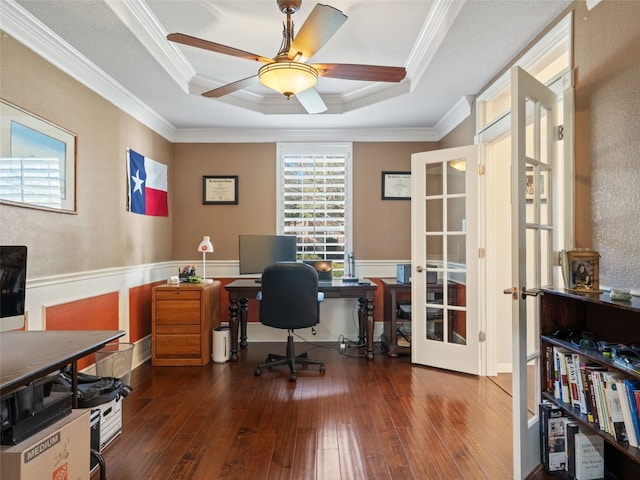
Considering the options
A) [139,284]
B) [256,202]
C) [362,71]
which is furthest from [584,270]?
[139,284]

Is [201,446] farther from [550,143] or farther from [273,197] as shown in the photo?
[273,197]

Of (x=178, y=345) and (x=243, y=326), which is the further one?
(x=243, y=326)

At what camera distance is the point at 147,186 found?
3.89 meters

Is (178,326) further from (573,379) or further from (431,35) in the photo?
(431,35)

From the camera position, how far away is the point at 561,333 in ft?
6.10

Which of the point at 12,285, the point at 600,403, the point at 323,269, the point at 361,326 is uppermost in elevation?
the point at 12,285

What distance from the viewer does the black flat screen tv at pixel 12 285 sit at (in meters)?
1.55

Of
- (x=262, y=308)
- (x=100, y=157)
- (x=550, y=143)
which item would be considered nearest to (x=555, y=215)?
(x=550, y=143)

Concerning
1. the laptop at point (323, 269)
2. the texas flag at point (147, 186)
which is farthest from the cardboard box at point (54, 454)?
the laptop at point (323, 269)

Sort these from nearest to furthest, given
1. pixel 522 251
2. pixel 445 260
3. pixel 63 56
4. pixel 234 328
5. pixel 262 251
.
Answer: pixel 522 251 < pixel 63 56 < pixel 445 260 < pixel 234 328 < pixel 262 251

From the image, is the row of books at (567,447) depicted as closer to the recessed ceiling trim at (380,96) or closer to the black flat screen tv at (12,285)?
the black flat screen tv at (12,285)

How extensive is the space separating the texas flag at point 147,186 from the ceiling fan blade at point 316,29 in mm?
2197

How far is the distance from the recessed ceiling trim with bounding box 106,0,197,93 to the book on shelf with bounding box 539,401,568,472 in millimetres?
3217

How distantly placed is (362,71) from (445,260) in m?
1.93
